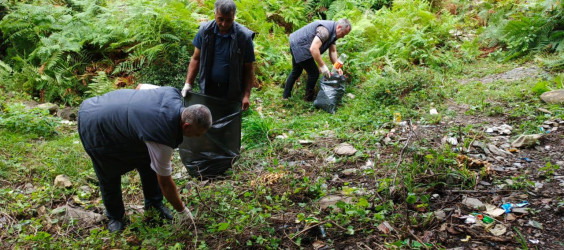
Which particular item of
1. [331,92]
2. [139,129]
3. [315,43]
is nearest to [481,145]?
[331,92]

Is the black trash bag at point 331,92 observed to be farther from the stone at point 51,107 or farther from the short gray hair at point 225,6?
the stone at point 51,107

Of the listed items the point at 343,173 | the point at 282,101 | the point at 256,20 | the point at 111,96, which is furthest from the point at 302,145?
the point at 256,20

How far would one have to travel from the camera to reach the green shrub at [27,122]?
14.4 feet

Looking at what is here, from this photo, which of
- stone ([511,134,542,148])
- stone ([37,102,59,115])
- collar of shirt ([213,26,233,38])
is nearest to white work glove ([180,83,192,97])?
collar of shirt ([213,26,233,38])

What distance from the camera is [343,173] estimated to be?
3.47 meters

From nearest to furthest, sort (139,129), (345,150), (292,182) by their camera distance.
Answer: (139,129) → (292,182) → (345,150)

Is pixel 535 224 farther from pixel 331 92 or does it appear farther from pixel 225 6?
pixel 331 92

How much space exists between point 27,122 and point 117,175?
264cm

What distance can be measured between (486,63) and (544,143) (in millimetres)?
3265

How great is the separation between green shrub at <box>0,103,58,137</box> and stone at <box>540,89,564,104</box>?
6.15 m

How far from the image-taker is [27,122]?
14.7 feet

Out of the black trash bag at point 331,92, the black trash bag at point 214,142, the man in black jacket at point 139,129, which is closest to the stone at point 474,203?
the man in black jacket at point 139,129

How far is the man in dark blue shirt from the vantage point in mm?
3510

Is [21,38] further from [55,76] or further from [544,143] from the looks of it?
[544,143]
